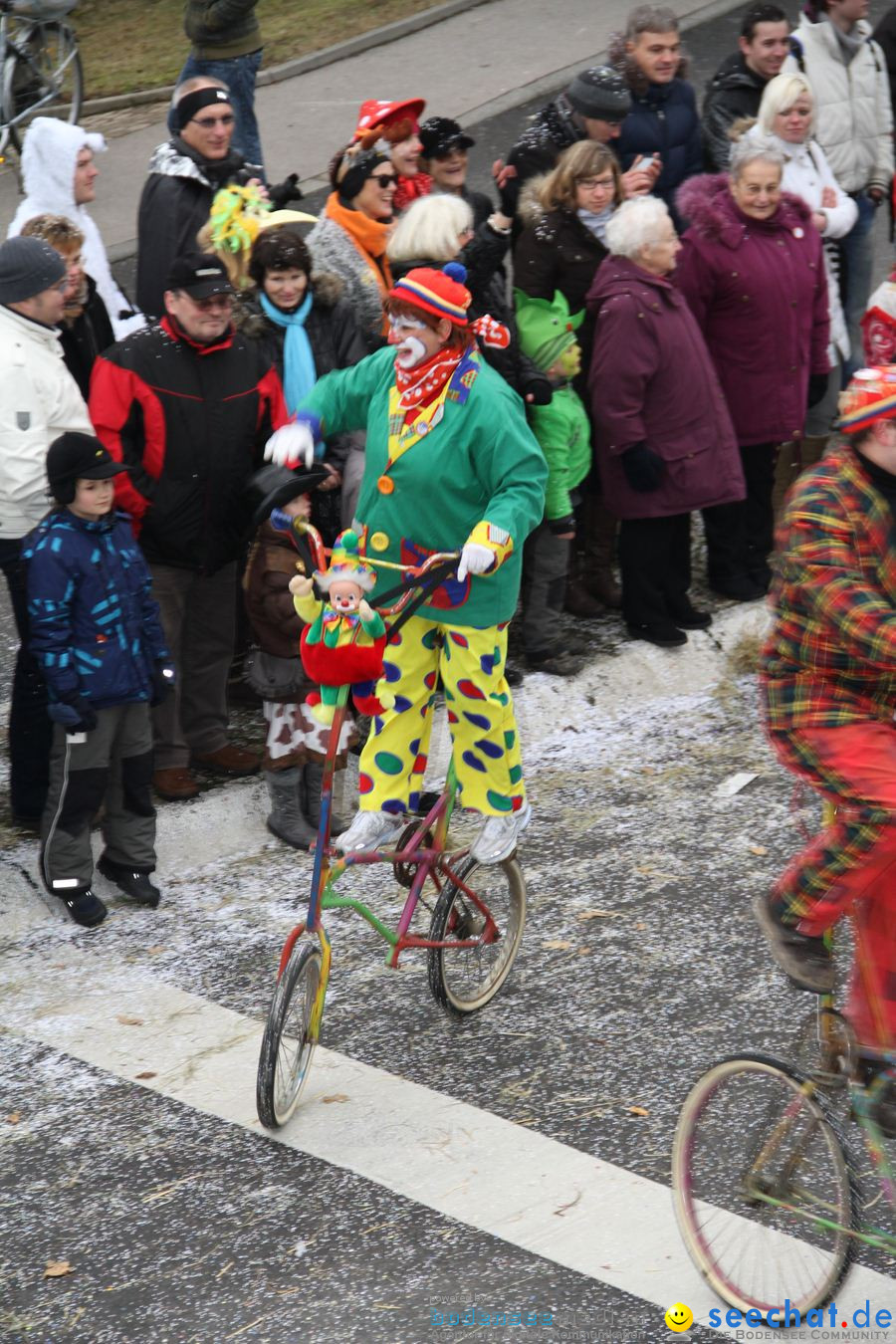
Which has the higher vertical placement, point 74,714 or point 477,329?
point 477,329

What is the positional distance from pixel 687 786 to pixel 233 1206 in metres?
2.93

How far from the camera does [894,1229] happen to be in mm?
4387

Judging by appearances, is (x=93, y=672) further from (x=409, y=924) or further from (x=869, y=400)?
(x=869, y=400)

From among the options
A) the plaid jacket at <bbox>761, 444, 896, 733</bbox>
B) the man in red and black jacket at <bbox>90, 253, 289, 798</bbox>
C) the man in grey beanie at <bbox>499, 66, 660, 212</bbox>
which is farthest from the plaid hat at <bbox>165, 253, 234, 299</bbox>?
the plaid jacket at <bbox>761, 444, 896, 733</bbox>

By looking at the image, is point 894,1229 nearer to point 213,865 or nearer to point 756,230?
point 213,865

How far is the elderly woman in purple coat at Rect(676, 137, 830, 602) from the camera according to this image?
796 centimetres

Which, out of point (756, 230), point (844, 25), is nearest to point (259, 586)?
point (756, 230)

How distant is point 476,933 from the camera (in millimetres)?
5469

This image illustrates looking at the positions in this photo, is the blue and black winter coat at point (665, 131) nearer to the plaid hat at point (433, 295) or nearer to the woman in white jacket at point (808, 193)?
the woman in white jacket at point (808, 193)

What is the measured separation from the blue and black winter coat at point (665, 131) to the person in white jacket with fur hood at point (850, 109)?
100 cm

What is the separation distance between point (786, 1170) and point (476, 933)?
1590mm

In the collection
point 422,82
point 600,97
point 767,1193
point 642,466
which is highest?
point 422,82

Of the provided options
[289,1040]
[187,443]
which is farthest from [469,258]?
[289,1040]

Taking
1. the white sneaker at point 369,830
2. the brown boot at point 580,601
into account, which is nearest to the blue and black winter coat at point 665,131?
the brown boot at point 580,601
